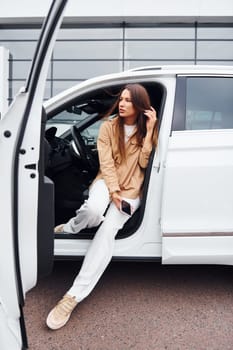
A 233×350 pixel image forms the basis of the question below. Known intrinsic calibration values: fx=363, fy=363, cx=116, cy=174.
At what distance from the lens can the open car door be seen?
1366 millimetres

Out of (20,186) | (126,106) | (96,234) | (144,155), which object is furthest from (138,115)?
(20,186)

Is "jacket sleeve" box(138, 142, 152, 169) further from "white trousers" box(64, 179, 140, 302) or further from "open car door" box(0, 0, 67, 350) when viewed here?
"open car door" box(0, 0, 67, 350)

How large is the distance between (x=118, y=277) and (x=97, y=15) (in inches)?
437

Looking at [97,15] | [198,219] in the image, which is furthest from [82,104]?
[97,15]

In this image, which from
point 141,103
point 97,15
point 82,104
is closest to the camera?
point 141,103

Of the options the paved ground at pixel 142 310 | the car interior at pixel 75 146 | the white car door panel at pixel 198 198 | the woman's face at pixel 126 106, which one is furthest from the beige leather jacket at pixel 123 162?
the paved ground at pixel 142 310

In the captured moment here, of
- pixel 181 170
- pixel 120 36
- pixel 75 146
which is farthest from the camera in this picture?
pixel 120 36

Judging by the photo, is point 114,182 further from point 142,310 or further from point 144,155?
point 142,310

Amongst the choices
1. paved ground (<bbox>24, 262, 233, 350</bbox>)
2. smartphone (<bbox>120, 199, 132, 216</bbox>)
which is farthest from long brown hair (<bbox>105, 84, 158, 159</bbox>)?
paved ground (<bbox>24, 262, 233, 350</bbox>)

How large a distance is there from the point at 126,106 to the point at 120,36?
11020 millimetres

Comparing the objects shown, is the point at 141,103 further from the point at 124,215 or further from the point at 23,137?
the point at 23,137

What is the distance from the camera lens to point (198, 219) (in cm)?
234

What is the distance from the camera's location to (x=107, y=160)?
2391mm

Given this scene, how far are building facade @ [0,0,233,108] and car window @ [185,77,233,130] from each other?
10.1 metres
